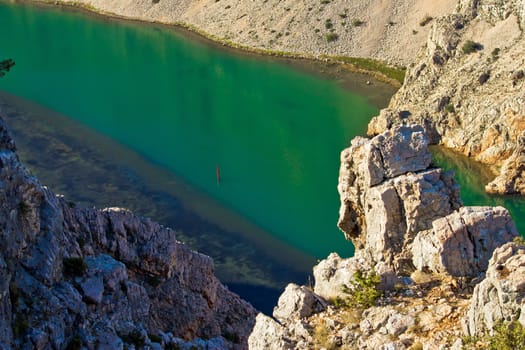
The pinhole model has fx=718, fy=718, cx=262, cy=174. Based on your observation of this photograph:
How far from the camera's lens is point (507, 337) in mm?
15922

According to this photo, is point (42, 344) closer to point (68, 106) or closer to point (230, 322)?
point (230, 322)

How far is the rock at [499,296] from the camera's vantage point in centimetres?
1644

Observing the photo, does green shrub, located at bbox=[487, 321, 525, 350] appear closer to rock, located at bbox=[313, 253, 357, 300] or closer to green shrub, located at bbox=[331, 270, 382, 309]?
green shrub, located at bbox=[331, 270, 382, 309]

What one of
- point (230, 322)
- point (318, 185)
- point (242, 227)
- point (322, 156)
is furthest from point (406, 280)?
point (322, 156)

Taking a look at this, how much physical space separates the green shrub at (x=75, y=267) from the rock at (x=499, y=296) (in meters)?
12.8

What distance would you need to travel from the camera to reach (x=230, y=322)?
113 feet

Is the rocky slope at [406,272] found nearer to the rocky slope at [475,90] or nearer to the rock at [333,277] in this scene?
the rock at [333,277]

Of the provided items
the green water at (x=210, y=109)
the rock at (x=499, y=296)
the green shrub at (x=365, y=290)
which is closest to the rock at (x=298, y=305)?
the green shrub at (x=365, y=290)

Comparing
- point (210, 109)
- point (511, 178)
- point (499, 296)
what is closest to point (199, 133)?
point (210, 109)

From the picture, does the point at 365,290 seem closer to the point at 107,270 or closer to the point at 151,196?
the point at 107,270

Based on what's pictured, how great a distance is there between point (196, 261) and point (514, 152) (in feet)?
125

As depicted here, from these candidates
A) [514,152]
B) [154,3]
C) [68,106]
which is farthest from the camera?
[154,3]

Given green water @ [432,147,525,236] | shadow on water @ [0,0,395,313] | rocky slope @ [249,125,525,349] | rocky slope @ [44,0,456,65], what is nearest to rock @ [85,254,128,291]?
rocky slope @ [249,125,525,349]

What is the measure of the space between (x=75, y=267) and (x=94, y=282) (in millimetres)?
864
